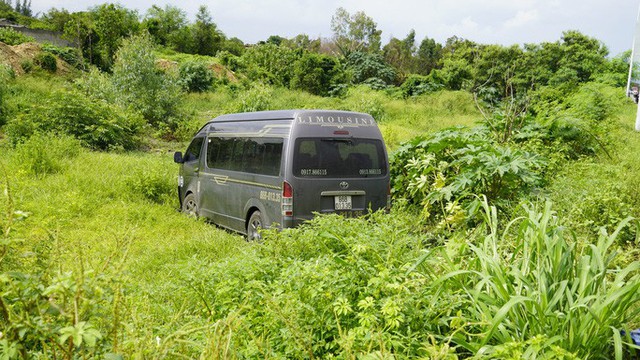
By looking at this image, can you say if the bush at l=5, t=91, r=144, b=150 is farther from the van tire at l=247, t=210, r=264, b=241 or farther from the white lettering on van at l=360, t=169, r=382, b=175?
the white lettering on van at l=360, t=169, r=382, b=175

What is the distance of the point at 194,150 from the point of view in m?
9.81

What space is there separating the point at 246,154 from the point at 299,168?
4.63ft

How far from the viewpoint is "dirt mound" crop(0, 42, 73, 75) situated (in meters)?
24.7

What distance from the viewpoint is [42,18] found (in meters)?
52.3

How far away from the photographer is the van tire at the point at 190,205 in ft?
31.3

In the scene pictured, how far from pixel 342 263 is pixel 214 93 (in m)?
26.2

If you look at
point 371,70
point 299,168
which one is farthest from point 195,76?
point 299,168

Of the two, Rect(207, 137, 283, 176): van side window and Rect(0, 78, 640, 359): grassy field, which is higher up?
Rect(207, 137, 283, 176): van side window

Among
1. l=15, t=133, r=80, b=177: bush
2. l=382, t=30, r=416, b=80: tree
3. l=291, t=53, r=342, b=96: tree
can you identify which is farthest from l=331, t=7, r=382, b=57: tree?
l=15, t=133, r=80, b=177: bush

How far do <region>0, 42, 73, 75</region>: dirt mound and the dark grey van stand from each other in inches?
811

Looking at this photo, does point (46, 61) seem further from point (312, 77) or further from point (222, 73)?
point (312, 77)

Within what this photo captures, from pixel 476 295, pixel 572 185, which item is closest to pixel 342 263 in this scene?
pixel 476 295

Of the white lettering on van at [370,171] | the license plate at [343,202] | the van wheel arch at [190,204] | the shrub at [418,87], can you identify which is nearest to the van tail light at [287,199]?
the license plate at [343,202]

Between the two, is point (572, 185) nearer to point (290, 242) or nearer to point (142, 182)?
point (290, 242)
